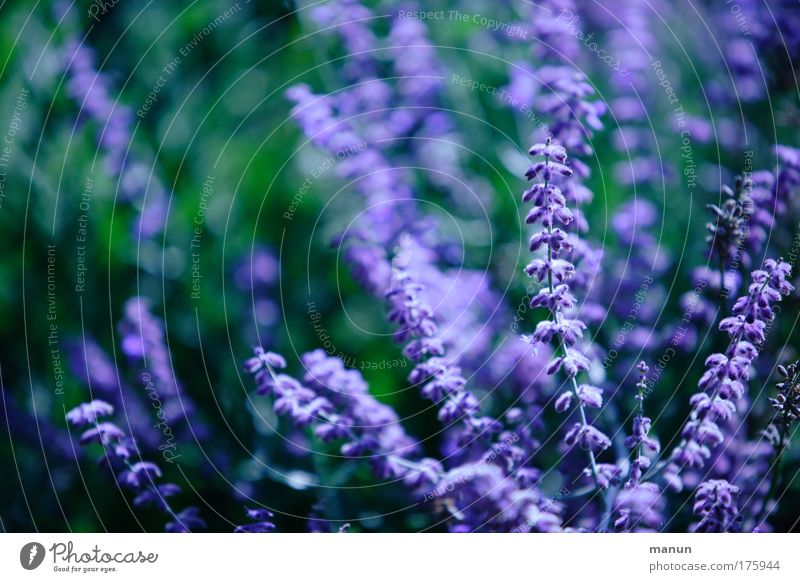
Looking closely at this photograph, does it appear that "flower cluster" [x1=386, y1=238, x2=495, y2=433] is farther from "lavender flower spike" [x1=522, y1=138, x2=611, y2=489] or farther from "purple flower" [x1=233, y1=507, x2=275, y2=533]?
"purple flower" [x1=233, y1=507, x2=275, y2=533]

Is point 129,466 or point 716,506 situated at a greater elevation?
point 129,466

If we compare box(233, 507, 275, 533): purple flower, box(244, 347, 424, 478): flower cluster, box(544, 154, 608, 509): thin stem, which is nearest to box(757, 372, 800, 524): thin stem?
box(544, 154, 608, 509): thin stem

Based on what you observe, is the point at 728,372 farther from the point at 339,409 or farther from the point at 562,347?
the point at 339,409

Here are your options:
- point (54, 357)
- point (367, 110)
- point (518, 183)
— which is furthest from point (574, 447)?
point (54, 357)

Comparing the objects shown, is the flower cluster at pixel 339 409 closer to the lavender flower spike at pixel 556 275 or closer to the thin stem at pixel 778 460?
the lavender flower spike at pixel 556 275

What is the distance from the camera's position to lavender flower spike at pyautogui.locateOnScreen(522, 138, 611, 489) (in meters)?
0.59

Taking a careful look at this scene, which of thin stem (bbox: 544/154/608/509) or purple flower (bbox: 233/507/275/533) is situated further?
purple flower (bbox: 233/507/275/533)

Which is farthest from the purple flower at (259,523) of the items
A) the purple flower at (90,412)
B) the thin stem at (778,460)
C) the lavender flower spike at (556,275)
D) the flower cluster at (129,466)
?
the thin stem at (778,460)

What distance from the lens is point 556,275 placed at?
604mm

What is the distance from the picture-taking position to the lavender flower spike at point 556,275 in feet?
1.93

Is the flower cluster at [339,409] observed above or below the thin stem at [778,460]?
above

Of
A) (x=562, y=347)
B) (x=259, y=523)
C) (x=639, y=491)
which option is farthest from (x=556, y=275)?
(x=259, y=523)

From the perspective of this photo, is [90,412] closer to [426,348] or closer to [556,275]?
[426,348]

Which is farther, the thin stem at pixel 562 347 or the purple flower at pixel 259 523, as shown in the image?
the purple flower at pixel 259 523
